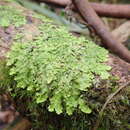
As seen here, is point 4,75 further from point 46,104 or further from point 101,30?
point 101,30

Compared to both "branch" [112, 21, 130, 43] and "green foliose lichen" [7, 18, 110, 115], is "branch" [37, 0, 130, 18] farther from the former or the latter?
"green foliose lichen" [7, 18, 110, 115]

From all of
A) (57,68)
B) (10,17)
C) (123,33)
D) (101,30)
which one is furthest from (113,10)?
(57,68)

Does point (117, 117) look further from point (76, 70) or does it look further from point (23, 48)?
point (23, 48)

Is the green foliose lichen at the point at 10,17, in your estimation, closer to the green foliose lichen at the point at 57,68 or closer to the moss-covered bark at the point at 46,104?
the moss-covered bark at the point at 46,104

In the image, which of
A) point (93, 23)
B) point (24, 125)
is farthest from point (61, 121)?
point (93, 23)

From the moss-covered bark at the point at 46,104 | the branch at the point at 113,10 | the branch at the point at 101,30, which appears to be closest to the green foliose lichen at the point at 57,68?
the moss-covered bark at the point at 46,104

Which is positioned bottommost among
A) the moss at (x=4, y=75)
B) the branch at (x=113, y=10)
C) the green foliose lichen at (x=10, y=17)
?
the moss at (x=4, y=75)
